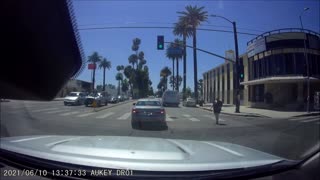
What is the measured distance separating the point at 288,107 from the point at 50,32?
29.0 m

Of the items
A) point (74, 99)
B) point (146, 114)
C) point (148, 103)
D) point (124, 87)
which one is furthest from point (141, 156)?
point (124, 87)

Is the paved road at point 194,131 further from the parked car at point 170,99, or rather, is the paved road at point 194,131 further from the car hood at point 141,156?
the parked car at point 170,99

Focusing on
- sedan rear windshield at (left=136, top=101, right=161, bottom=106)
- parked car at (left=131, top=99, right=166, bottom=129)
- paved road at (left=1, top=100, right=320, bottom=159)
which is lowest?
paved road at (left=1, top=100, right=320, bottom=159)

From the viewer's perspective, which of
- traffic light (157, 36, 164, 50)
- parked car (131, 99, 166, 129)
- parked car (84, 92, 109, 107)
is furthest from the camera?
parked car (84, 92, 109, 107)

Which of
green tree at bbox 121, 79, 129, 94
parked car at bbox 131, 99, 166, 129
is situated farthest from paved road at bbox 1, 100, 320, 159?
green tree at bbox 121, 79, 129, 94

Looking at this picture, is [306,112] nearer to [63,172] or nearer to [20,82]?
[20,82]

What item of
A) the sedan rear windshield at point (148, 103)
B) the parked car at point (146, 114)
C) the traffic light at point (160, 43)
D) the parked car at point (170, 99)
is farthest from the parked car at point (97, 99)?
the parked car at point (146, 114)

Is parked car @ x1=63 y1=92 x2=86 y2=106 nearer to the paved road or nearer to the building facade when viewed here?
the paved road

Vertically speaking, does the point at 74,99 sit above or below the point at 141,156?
above

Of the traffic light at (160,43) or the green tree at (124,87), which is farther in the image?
the green tree at (124,87)

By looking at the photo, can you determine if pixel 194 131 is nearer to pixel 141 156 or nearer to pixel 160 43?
pixel 141 156

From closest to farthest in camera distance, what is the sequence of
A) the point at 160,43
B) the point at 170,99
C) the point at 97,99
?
the point at 160,43 < the point at 97,99 < the point at 170,99

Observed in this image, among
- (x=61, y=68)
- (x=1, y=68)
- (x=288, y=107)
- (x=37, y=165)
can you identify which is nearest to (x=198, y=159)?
(x=37, y=165)

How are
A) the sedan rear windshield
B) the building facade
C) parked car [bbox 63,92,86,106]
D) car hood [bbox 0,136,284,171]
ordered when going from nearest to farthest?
car hood [bbox 0,136,284,171] → the sedan rear windshield → the building facade → parked car [bbox 63,92,86,106]
